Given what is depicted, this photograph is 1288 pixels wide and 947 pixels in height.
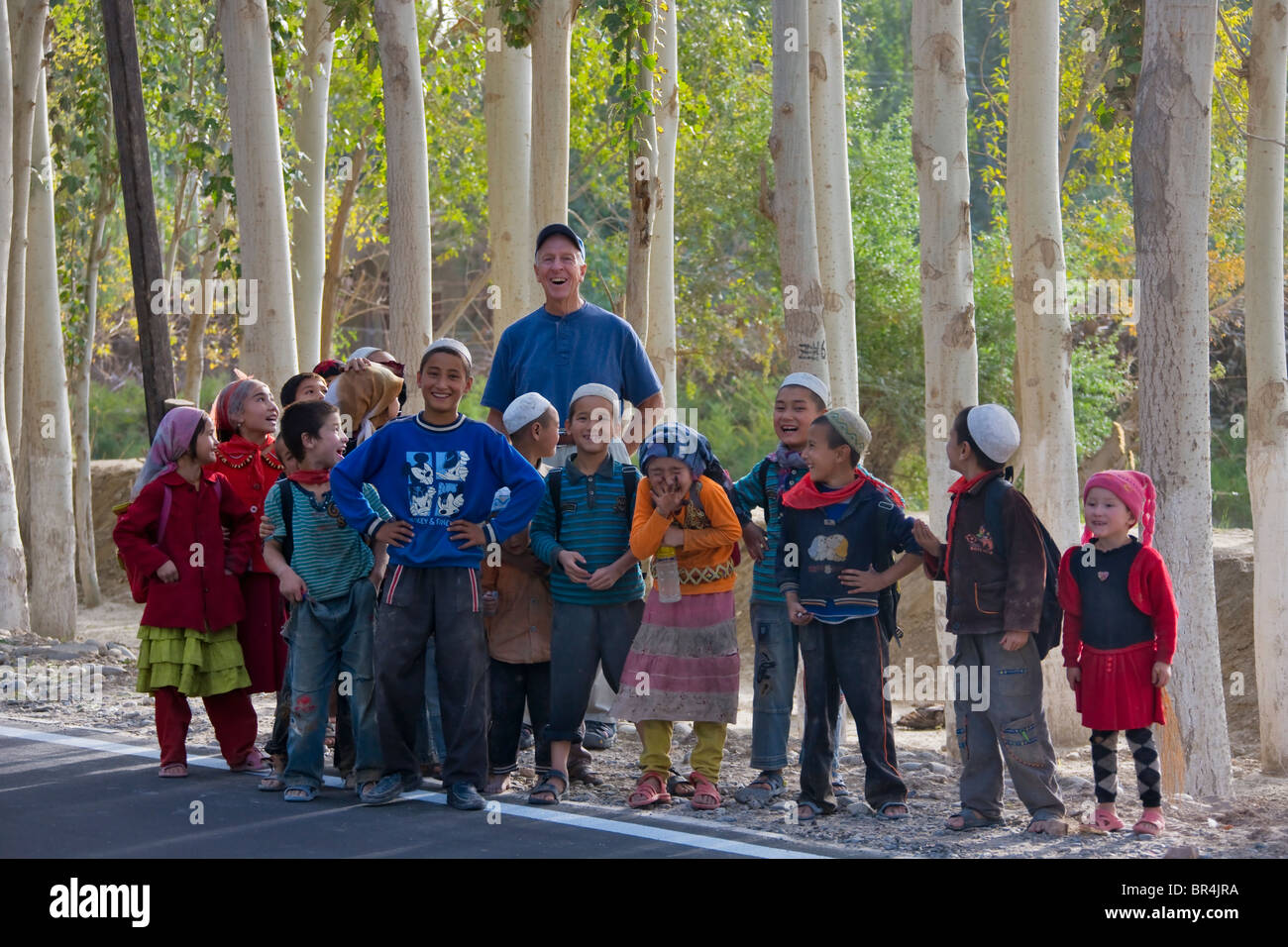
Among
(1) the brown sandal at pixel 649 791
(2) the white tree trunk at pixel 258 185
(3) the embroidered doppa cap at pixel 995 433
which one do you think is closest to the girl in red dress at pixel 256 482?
(1) the brown sandal at pixel 649 791

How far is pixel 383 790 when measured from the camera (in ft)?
20.5

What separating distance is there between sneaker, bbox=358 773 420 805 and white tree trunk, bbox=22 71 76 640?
9.17 m

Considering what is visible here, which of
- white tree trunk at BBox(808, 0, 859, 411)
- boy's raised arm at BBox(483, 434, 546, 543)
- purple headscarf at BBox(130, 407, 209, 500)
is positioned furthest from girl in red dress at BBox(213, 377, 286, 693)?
white tree trunk at BBox(808, 0, 859, 411)

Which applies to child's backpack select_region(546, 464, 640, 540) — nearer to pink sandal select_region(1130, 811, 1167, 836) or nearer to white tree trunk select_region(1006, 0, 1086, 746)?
pink sandal select_region(1130, 811, 1167, 836)

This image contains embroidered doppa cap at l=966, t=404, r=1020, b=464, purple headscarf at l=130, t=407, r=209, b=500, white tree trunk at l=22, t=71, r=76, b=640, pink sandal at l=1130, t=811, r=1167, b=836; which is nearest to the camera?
pink sandal at l=1130, t=811, r=1167, b=836

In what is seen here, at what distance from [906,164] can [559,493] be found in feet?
75.3

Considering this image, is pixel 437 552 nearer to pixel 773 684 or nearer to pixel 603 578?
pixel 603 578

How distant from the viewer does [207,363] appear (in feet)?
121

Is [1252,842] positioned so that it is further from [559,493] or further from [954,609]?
[559,493]

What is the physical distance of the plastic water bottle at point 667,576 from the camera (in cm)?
644

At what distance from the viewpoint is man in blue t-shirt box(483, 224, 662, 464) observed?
23.9 ft

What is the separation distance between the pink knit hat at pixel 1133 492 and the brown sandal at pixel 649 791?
2.21 metres

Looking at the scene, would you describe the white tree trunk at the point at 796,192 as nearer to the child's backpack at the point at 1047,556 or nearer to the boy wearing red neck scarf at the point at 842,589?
the boy wearing red neck scarf at the point at 842,589

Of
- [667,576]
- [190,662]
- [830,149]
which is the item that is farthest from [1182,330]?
[830,149]
